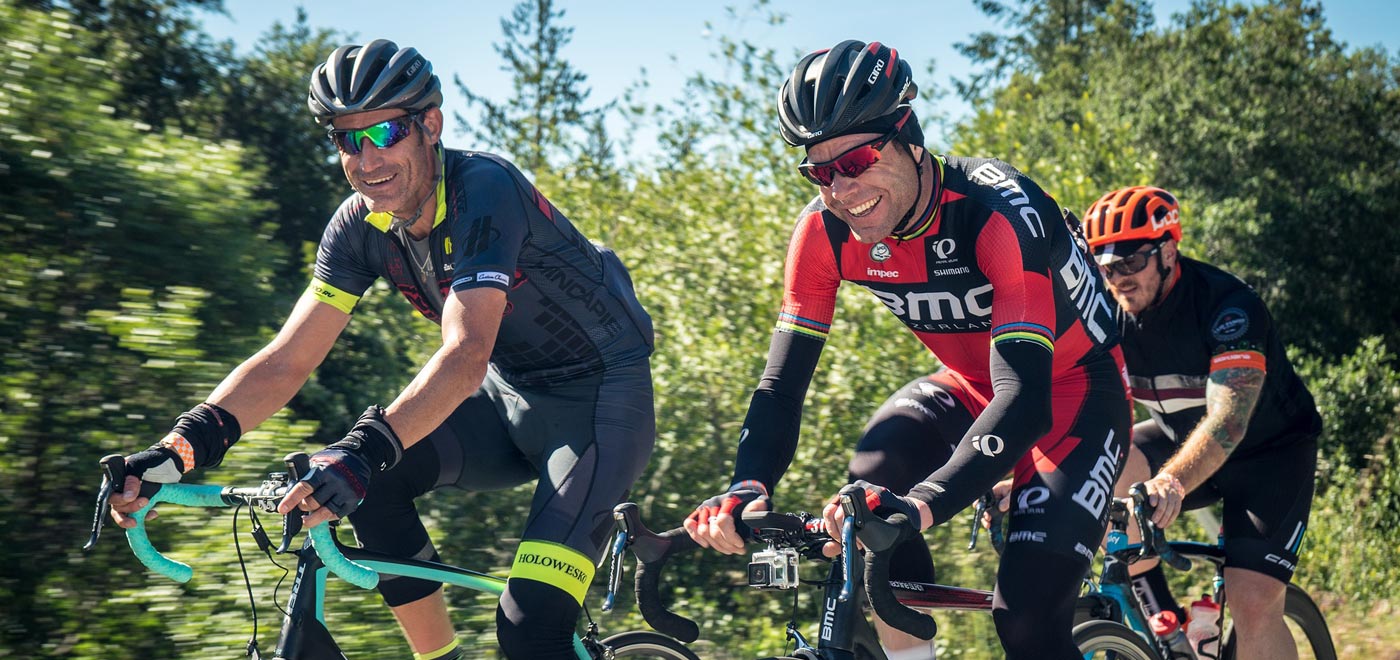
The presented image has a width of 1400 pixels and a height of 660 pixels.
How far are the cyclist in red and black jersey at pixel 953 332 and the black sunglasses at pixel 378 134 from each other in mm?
1155

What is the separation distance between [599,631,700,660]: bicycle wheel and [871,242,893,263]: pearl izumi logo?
151 centimetres

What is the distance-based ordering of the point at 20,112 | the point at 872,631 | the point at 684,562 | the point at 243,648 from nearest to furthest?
1. the point at 872,631
2. the point at 243,648
3. the point at 20,112
4. the point at 684,562

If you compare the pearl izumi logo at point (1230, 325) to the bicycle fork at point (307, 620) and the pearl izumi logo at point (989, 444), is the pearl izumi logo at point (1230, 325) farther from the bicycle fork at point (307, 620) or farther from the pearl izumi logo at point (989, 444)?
the bicycle fork at point (307, 620)

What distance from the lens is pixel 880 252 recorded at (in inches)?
156

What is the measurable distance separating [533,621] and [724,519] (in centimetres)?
66

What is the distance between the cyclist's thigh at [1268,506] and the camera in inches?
199

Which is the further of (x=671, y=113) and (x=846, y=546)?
(x=671, y=113)

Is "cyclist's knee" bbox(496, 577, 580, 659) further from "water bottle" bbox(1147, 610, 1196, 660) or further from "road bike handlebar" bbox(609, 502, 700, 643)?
"water bottle" bbox(1147, 610, 1196, 660)

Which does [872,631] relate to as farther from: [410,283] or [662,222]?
[662,222]

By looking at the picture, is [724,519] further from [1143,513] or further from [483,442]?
[1143,513]

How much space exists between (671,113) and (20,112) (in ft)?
22.5

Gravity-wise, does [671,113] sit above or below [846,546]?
above

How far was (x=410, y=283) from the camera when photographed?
155 inches

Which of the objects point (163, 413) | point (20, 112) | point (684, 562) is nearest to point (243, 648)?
point (163, 413)
